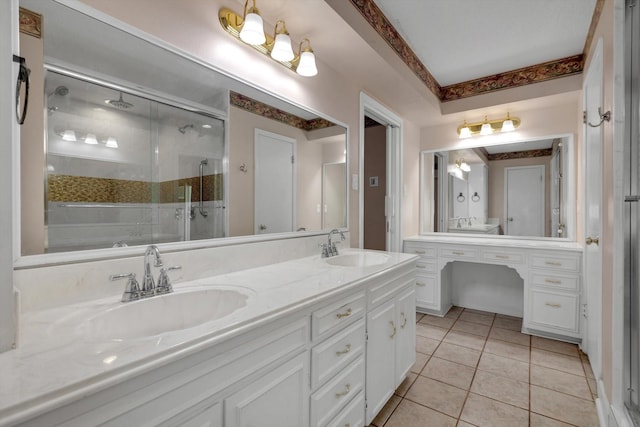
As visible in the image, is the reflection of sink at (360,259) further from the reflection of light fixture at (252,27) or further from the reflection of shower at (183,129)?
the reflection of light fixture at (252,27)

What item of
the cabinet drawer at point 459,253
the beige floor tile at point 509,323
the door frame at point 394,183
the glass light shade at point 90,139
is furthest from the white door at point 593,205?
the glass light shade at point 90,139

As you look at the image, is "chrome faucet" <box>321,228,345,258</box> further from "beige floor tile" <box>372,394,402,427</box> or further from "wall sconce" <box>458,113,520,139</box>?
"wall sconce" <box>458,113,520,139</box>

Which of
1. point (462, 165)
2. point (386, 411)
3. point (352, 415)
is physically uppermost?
point (462, 165)

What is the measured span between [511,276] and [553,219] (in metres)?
0.71

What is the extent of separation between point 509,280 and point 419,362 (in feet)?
5.39

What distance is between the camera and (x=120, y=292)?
3.51ft

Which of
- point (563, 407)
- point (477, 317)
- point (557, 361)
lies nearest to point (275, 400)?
point (563, 407)

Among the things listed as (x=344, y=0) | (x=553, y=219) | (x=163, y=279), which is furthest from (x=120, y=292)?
(x=553, y=219)

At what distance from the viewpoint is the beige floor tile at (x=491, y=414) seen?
1.62 m

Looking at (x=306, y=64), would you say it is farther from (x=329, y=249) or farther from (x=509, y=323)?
(x=509, y=323)

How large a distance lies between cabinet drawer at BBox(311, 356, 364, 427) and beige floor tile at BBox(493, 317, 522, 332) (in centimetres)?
223

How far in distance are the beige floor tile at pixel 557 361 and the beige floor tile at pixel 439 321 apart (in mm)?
713

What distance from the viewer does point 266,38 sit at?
161 cm

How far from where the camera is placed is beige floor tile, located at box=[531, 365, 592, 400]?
189 cm
